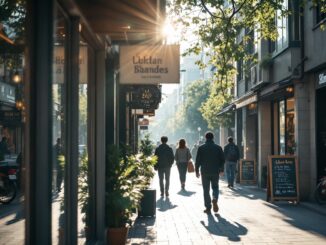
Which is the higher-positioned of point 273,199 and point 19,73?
point 19,73

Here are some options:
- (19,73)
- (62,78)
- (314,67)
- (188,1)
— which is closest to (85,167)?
(62,78)

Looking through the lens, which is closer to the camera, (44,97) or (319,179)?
(44,97)

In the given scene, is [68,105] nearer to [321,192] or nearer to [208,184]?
[208,184]

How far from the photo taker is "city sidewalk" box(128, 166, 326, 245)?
894 cm

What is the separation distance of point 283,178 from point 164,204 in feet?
10.8

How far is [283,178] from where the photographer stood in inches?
561

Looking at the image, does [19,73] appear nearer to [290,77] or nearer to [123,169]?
[123,169]

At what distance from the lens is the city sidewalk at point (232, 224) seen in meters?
8.94

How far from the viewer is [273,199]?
1417 centimetres

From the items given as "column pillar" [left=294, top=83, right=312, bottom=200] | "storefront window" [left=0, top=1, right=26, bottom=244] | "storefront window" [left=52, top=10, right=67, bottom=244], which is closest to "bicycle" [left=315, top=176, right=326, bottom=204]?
"column pillar" [left=294, top=83, right=312, bottom=200]

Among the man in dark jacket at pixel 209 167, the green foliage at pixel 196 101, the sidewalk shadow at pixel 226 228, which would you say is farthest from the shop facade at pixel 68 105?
the green foliage at pixel 196 101

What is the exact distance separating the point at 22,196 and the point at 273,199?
1110cm

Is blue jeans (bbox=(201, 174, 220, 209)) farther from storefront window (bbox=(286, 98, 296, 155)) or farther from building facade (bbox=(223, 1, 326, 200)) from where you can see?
storefront window (bbox=(286, 98, 296, 155))

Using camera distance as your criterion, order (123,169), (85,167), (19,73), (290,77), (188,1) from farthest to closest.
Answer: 1. (290,77)
2. (188,1)
3. (123,169)
4. (85,167)
5. (19,73)
